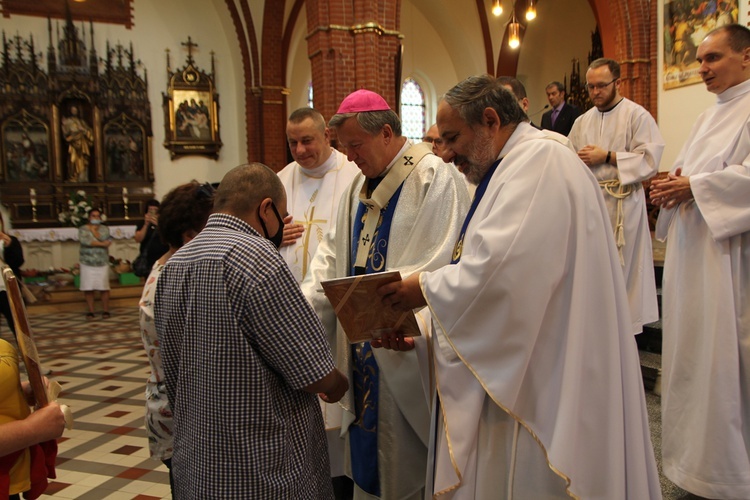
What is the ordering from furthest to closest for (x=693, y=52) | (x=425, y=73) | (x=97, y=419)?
(x=425, y=73), (x=693, y=52), (x=97, y=419)

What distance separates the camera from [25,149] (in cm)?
1300

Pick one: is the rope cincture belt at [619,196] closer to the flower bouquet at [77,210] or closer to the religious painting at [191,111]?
the flower bouquet at [77,210]

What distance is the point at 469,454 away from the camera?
5.94 feet

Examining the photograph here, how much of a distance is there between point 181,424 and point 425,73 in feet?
54.5

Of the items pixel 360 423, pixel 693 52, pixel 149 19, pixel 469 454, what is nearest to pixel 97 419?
pixel 360 423

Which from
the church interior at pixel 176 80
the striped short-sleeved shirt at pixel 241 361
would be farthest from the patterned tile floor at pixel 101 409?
the striped short-sleeved shirt at pixel 241 361

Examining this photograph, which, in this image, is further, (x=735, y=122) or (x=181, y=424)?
(x=735, y=122)

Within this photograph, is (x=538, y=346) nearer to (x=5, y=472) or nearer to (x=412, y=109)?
(x=5, y=472)

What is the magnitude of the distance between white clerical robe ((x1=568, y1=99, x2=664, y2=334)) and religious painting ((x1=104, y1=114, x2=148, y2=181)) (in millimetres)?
11821

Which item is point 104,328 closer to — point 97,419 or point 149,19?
point 97,419

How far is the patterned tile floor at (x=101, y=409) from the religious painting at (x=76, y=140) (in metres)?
4.80

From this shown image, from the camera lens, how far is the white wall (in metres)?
13.7

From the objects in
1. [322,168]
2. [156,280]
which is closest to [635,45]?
[322,168]

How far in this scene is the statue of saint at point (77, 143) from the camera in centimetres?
1331
